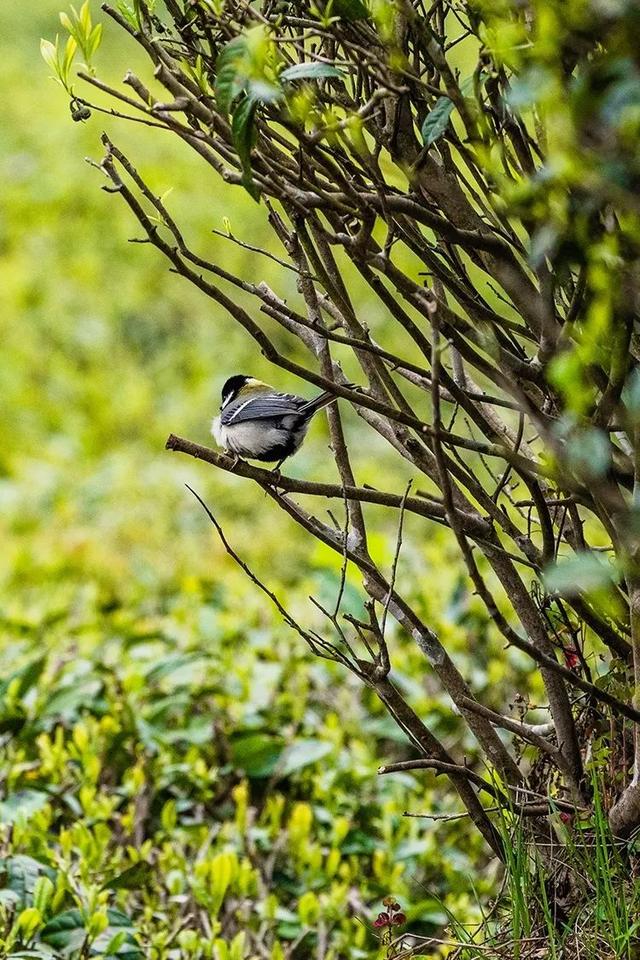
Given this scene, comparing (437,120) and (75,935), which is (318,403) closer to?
(437,120)

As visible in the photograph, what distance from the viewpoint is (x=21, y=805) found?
2.99m

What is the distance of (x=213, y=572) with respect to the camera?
562 centimetres

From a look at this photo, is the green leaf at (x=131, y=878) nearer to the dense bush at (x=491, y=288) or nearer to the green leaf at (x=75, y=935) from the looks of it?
the green leaf at (x=75, y=935)

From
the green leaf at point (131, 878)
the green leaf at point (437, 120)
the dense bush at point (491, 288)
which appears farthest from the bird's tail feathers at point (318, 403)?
the green leaf at point (131, 878)

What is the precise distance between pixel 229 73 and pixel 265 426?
167 cm

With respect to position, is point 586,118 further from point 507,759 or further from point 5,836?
point 5,836

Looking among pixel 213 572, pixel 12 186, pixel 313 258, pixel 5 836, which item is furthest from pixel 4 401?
pixel 313 258

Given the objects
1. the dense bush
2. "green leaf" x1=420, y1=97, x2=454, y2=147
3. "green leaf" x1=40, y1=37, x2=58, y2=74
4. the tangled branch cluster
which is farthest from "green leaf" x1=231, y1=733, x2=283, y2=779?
"green leaf" x1=420, y1=97, x2=454, y2=147

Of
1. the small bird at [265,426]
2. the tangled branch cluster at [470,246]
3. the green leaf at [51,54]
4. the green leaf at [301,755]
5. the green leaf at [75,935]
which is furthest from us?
the green leaf at [301,755]

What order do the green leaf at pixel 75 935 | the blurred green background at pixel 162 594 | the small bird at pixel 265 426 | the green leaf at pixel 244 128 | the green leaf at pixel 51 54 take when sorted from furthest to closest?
the blurred green background at pixel 162 594
the small bird at pixel 265 426
the green leaf at pixel 75 935
the green leaf at pixel 51 54
the green leaf at pixel 244 128

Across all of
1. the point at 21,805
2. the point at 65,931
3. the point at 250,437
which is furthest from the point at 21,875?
the point at 250,437

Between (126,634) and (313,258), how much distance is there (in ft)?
8.69

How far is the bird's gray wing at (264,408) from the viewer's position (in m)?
3.05

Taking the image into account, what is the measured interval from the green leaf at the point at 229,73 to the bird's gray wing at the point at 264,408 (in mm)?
1526
